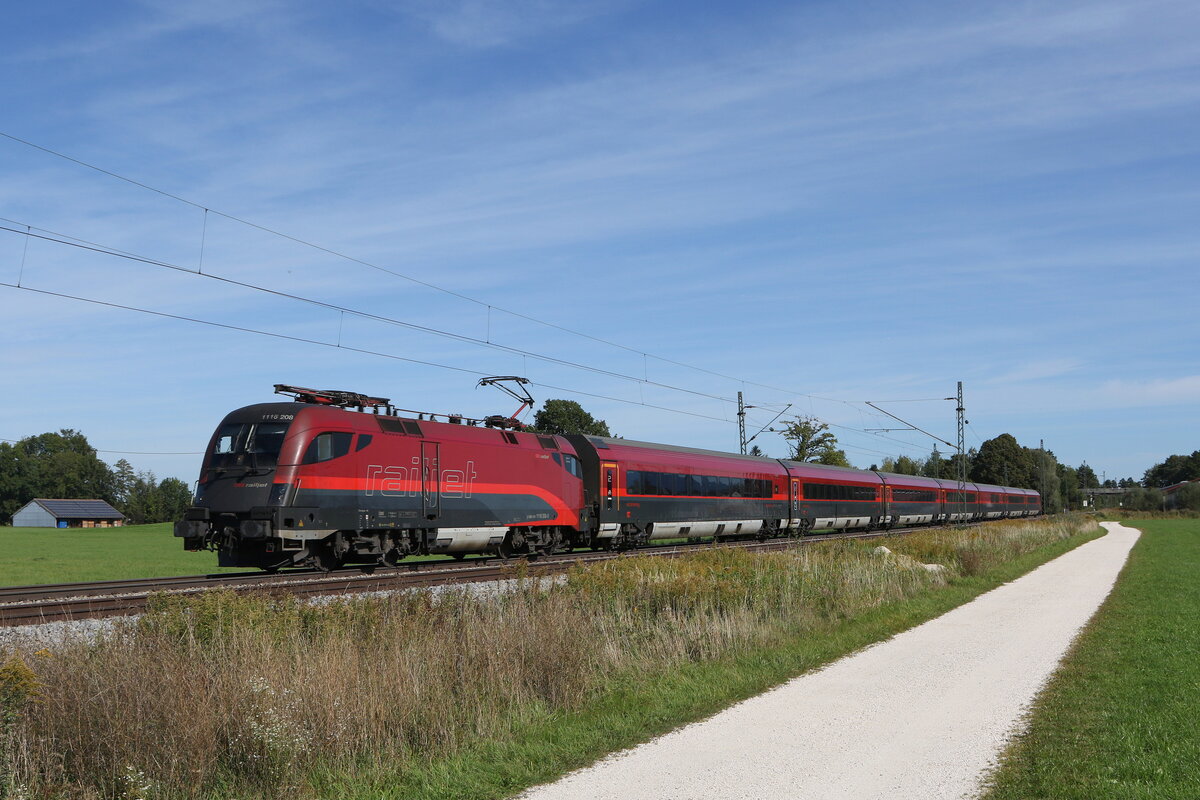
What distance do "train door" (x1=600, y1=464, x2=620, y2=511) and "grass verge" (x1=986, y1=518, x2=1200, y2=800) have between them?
16.9 metres

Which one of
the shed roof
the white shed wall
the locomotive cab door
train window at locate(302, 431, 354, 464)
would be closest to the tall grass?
train window at locate(302, 431, 354, 464)

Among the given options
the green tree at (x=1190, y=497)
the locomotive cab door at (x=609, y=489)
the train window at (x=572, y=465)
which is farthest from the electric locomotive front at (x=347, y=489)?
the green tree at (x=1190, y=497)

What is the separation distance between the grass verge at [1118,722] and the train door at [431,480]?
47.3 feet

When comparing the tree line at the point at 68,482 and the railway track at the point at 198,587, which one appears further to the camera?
the tree line at the point at 68,482

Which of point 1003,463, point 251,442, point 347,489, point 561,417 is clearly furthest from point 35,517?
point 1003,463

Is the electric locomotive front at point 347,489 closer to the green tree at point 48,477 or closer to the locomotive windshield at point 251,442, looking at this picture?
the locomotive windshield at point 251,442

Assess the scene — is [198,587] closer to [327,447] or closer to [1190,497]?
[327,447]

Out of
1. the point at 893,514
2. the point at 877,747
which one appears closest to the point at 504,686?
the point at 877,747

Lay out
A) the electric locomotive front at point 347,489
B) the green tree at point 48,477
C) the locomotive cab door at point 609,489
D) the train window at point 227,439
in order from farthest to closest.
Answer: the green tree at point 48,477, the locomotive cab door at point 609,489, the train window at point 227,439, the electric locomotive front at point 347,489

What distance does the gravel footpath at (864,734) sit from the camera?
758 cm

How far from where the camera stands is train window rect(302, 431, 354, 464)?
20.2 metres

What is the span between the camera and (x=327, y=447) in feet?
67.7

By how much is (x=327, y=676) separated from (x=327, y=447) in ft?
40.0

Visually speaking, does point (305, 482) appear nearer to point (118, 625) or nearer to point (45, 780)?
point (118, 625)
